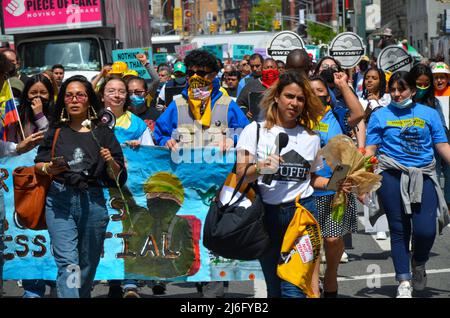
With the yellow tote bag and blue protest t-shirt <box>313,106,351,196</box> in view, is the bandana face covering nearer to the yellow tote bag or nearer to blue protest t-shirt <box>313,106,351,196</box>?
blue protest t-shirt <box>313,106,351,196</box>

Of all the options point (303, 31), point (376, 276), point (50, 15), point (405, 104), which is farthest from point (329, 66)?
point (303, 31)

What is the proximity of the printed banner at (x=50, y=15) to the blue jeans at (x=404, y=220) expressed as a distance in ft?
50.6

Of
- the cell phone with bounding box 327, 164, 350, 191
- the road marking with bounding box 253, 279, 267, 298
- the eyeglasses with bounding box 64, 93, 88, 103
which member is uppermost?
the eyeglasses with bounding box 64, 93, 88, 103

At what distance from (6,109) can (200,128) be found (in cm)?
150

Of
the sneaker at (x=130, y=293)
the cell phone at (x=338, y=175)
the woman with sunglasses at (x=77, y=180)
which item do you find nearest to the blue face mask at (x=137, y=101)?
the sneaker at (x=130, y=293)

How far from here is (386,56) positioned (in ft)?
55.1

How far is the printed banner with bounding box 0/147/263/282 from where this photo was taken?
310 inches

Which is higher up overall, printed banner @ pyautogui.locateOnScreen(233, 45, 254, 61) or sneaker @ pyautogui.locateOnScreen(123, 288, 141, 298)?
printed banner @ pyautogui.locateOnScreen(233, 45, 254, 61)

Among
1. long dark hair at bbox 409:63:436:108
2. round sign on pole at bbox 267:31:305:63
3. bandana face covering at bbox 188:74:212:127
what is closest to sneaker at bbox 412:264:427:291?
long dark hair at bbox 409:63:436:108

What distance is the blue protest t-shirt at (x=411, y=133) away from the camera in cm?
804

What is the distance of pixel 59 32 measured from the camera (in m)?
23.1

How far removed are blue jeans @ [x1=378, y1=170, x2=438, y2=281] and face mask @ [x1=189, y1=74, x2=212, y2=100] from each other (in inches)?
61.8

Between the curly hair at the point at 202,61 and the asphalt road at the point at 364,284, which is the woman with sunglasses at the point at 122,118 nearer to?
the curly hair at the point at 202,61
